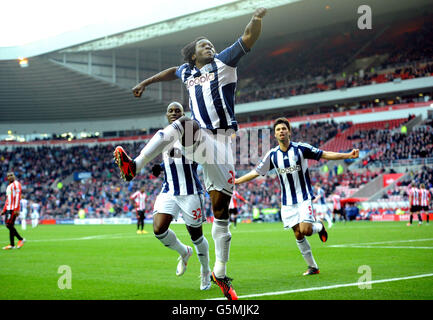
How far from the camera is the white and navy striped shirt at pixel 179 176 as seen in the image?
8438mm

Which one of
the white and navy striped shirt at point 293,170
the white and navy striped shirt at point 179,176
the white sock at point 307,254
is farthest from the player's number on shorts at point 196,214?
the white sock at point 307,254

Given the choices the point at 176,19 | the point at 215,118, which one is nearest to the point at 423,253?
the point at 215,118

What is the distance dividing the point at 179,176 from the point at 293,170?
6.31 feet

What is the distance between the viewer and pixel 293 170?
9078mm

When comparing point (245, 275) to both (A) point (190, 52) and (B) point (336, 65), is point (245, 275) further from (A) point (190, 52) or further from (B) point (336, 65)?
(B) point (336, 65)

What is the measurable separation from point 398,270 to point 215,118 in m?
4.35

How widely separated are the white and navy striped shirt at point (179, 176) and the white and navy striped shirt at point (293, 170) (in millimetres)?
1187

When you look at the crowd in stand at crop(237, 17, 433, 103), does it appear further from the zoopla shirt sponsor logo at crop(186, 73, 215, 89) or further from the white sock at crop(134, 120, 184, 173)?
the white sock at crop(134, 120, 184, 173)

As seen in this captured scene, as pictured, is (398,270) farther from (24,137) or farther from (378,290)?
(24,137)

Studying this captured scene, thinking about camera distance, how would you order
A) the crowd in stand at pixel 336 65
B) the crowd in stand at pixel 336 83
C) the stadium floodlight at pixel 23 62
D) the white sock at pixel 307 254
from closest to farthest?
the white sock at pixel 307 254, the crowd in stand at pixel 336 83, the stadium floodlight at pixel 23 62, the crowd in stand at pixel 336 65

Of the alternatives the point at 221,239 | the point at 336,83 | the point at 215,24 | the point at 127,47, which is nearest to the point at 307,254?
the point at 221,239

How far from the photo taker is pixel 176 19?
40219mm

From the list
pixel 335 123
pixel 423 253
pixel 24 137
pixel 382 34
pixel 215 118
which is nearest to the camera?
pixel 215 118

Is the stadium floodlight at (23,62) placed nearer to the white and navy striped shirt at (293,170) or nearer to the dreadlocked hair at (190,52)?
the white and navy striped shirt at (293,170)
